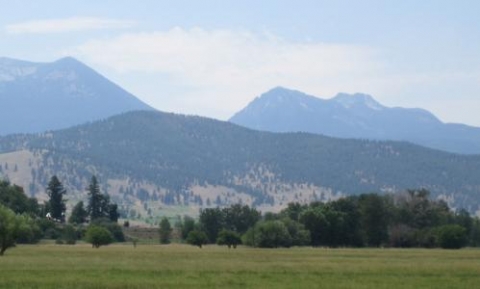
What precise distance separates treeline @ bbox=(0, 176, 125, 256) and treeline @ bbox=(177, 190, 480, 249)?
19.2m

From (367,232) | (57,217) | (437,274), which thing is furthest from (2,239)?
(57,217)

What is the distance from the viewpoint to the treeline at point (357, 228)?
128 m

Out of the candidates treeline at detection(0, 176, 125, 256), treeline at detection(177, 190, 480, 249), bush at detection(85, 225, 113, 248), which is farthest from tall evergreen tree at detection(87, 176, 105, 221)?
bush at detection(85, 225, 113, 248)

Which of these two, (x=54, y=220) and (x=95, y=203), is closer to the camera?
(x=54, y=220)

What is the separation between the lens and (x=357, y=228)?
438ft

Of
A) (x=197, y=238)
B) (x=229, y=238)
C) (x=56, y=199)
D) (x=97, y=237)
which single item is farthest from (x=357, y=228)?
(x=56, y=199)

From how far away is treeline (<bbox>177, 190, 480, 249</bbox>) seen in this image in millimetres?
128000

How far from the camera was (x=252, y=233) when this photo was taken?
131000 mm

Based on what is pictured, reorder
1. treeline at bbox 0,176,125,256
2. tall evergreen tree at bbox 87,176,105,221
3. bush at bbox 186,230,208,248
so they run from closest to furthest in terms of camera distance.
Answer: treeline at bbox 0,176,125,256 < bush at bbox 186,230,208,248 < tall evergreen tree at bbox 87,176,105,221

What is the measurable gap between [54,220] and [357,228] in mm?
63241

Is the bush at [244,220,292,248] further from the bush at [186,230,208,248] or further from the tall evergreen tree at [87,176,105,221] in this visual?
the tall evergreen tree at [87,176,105,221]

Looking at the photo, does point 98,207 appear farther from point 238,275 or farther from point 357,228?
point 238,275

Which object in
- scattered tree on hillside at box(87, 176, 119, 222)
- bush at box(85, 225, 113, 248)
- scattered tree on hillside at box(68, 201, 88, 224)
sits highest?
scattered tree on hillside at box(87, 176, 119, 222)

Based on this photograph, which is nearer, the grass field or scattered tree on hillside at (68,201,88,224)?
the grass field
